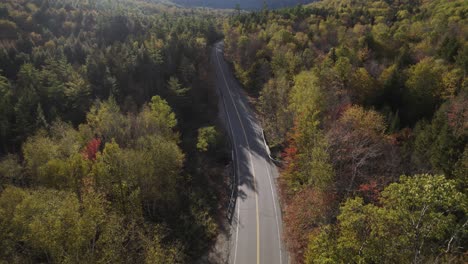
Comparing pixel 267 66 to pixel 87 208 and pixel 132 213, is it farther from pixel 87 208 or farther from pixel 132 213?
pixel 87 208

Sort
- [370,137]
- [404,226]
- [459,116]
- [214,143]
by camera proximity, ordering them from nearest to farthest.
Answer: [404,226] → [459,116] → [370,137] → [214,143]

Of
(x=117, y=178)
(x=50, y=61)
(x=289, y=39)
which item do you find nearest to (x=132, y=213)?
(x=117, y=178)

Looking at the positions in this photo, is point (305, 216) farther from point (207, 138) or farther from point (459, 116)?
point (207, 138)

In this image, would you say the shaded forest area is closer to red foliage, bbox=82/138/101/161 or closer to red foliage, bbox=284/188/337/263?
red foliage, bbox=82/138/101/161

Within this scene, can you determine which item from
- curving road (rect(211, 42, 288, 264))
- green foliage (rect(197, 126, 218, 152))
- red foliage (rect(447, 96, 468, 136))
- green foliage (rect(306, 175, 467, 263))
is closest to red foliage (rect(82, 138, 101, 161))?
green foliage (rect(197, 126, 218, 152))

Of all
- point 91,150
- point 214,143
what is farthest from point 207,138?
point 91,150
